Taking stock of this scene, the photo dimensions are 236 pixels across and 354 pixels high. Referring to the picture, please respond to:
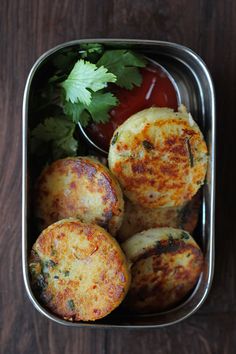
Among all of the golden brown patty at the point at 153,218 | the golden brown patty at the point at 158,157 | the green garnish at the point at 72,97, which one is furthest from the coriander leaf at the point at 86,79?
the golden brown patty at the point at 153,218

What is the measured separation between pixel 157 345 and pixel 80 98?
72 centimetres

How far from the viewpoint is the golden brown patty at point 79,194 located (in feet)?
4.87

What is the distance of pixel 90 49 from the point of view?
153 centimetres

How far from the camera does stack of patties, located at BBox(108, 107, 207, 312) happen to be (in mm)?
1510

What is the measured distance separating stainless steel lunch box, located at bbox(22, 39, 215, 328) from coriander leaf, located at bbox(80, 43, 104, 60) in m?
0.02

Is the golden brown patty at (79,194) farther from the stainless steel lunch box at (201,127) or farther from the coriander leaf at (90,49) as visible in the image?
the coriander leaf at (90,49)

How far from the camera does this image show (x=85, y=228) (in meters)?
1.46

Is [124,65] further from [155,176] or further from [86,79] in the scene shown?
[155,176]

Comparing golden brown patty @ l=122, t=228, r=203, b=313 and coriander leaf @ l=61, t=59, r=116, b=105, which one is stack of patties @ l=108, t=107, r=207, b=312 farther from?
coriander leaf @ l=61, t=59, r=116, b=105

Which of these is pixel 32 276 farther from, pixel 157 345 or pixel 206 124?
pixel 206 124

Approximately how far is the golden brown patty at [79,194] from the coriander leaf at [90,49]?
27cm

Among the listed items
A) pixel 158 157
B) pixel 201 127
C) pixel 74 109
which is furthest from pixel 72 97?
pixel 201 127

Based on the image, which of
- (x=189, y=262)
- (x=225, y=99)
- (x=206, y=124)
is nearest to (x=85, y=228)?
(x=189, y=262)

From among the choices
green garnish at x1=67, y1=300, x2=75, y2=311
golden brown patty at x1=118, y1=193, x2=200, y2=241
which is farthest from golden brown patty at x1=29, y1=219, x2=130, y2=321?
golden brown patty at x1=118, y1=193, x2=200, y2=241
